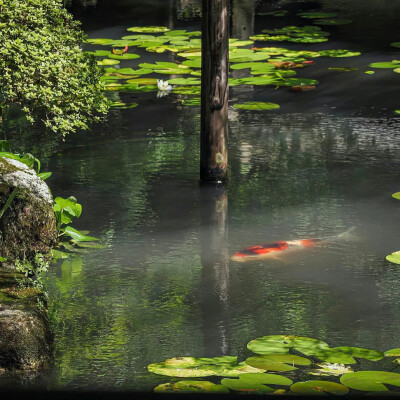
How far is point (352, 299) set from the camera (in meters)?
5.11

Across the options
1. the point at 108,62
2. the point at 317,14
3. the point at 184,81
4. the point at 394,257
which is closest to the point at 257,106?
the point at 184,81

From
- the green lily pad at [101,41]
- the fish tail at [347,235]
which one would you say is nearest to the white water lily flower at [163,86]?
the green lily pad at [101,41]

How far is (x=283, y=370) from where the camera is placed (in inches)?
165

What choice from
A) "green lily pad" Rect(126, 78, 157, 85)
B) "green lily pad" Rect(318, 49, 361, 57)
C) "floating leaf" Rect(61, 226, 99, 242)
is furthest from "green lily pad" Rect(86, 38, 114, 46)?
"floating leaf" Rect(61, 226, 99, 242)

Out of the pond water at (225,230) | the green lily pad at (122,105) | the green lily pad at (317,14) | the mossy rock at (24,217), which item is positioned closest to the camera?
the pond water at (225,230)

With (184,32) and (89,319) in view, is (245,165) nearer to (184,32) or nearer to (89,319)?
(89,319)

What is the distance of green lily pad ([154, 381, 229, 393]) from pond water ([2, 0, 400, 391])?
9 centimetres

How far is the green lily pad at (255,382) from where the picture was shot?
3990 millimetres

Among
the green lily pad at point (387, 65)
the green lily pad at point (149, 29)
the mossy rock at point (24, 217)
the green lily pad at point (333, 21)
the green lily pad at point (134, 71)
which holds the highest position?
the green lily pad at point (333, 21)

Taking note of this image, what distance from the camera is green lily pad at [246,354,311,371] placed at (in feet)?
13.8

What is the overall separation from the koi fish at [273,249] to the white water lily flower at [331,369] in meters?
A: 1.53

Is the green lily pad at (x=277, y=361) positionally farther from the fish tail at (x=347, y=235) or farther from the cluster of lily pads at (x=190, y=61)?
the cluster of lily pads at (x=190, y=61)

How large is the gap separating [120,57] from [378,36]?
12.2 feet

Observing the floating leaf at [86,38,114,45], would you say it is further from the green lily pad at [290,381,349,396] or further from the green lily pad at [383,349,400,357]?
the green lily pad at [290,381,349,396]
